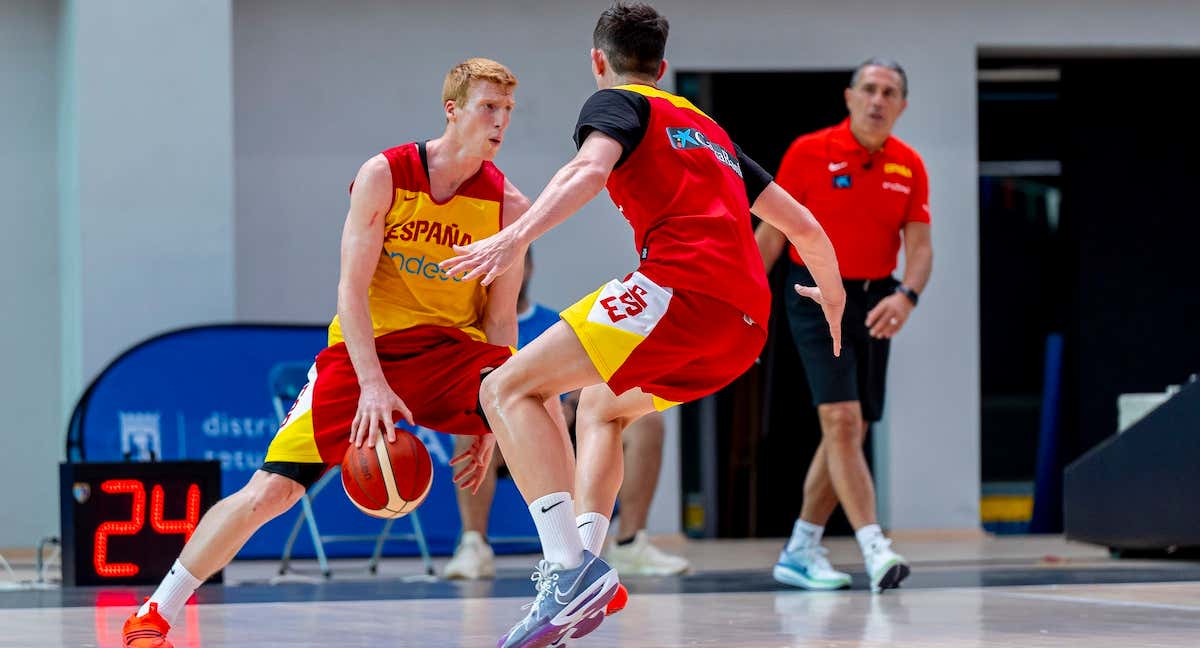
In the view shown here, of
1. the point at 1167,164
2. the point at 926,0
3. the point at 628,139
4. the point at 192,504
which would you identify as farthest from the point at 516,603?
the point at 1167,164

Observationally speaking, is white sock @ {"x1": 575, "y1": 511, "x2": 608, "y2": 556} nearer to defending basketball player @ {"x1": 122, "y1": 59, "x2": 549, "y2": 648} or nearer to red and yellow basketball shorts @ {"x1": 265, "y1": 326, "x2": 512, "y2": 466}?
defending basketball player @ {"x1": 122, "y1": 59, "x2": 549, "y2": 648}

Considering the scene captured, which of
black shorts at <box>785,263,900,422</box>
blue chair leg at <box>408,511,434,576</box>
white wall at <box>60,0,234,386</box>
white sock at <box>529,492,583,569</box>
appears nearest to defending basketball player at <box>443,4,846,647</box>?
white sock at <box>529,492,583,569</box>

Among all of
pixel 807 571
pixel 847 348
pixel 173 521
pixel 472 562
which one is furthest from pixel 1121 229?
pixel 173 521

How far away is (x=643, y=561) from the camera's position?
7.15m

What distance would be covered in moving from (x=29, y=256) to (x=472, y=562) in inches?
144

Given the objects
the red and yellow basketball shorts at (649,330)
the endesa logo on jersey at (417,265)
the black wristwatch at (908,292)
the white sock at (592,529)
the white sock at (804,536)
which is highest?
the endesa logo on jersey at (417,265)

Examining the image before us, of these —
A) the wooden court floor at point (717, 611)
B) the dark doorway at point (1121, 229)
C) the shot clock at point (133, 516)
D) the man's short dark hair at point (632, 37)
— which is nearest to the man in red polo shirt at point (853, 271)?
the wooden court floor at point (717, 611)

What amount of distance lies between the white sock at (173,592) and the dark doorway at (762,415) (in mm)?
6028

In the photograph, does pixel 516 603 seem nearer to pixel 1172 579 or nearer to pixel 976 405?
pixel 1172 579

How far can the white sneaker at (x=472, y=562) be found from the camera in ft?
23.0

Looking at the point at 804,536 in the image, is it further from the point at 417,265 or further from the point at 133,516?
the point at 133,516

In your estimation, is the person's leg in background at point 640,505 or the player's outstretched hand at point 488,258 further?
the person's leg in background at point 640,505

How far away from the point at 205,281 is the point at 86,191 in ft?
2.50

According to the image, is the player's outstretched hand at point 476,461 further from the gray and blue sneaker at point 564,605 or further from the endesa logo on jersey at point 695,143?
the endesa logo on jersey at point 695,143
